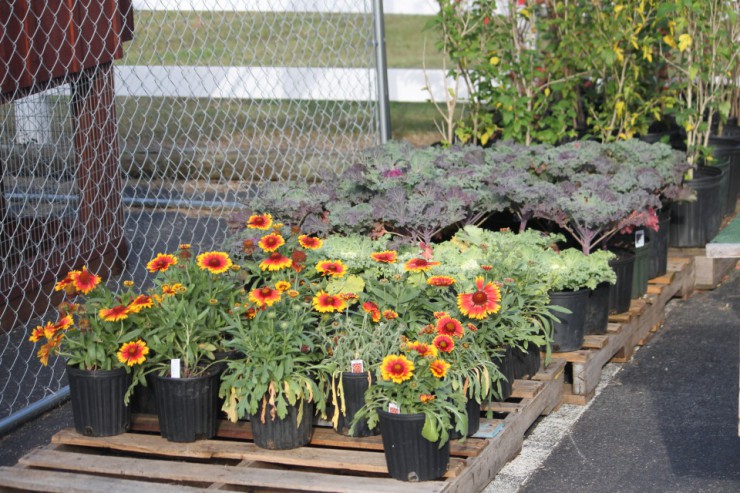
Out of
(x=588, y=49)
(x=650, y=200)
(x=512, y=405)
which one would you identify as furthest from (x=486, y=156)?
→ (x=512, y=405)

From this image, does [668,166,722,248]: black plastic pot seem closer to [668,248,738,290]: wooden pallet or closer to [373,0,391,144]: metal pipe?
[668,248,738,290]: wooden pallet

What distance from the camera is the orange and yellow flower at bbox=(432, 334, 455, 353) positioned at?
139 inches

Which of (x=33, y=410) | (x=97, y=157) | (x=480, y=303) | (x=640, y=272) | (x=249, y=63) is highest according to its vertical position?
(x=249, y=63)

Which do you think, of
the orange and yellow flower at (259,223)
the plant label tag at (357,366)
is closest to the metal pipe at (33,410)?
the orange and yellow flower at (259,223)

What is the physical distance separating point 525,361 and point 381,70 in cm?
290

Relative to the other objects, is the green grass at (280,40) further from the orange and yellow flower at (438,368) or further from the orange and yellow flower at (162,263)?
the orange and yellow flower at (438,368)

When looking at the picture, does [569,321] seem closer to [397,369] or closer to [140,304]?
[397,369]

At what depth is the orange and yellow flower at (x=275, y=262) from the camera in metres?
3.89

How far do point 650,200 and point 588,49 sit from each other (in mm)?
1870

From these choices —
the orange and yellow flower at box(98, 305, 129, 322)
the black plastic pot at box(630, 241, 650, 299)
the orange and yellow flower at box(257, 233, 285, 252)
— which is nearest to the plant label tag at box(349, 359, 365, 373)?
the orange and yellow flower at box(257, 233, 285, 252)

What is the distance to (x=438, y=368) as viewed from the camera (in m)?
3.40

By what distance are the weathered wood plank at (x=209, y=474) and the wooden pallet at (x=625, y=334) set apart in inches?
54.7

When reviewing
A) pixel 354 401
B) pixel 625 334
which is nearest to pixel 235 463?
pixel 354 401

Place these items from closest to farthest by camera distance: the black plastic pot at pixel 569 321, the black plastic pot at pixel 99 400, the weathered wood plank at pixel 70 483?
the weathered wood plank at pixel 70 483 < the black plastic pot at pixel 99 400 < the black plastic pot at pixel 569 321
